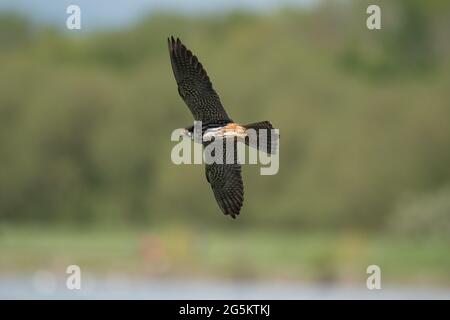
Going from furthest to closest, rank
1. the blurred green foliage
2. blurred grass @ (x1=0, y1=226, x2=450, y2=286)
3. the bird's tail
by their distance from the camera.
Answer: the blurred green foliage
blurred grass @ (x1=0, y1=226, x2=450, y2=286)
the bird's tail

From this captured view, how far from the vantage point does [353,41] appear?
44.3m

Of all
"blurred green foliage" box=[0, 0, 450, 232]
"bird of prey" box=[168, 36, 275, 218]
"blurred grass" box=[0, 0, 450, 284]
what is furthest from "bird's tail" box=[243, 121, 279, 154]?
"blurred green foliage" box=[0, 0, 450, 232]

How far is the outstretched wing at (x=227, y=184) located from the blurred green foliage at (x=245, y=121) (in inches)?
817

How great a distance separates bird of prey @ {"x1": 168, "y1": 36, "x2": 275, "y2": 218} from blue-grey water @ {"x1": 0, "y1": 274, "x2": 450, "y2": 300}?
46.7 ft

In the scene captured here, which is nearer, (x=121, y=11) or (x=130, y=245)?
(x=130, y=245)

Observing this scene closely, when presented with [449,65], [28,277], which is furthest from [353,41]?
[28,277]

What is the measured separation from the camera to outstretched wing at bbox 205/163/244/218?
40.4ft

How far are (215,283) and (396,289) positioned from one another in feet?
13.1

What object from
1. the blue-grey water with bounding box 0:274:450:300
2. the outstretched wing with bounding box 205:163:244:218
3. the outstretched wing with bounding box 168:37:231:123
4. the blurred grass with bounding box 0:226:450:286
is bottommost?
the outstretched wing with bounding box 205:163:244:218

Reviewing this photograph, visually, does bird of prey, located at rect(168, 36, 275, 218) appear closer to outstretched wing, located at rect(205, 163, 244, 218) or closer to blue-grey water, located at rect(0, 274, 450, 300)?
outstretched wing, located at rect(205, 163, 244, 218)

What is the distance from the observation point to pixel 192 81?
12211 millimetres

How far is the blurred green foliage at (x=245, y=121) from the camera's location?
116 ft
